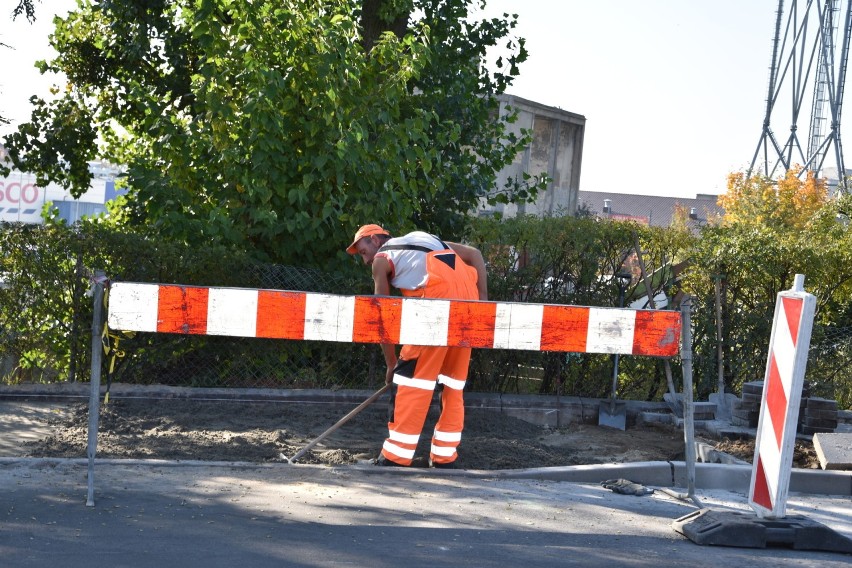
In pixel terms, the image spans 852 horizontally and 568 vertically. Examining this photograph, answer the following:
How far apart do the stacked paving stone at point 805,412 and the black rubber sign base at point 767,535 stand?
3.19 metres

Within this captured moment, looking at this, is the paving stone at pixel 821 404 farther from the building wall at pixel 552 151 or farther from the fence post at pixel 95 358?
the building wall at pixel 552 151

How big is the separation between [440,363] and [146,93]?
5336mm

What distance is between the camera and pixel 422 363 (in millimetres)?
7219

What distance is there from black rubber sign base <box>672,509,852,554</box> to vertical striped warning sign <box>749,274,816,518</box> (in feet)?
0.46

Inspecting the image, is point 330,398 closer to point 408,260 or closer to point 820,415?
point 408,260

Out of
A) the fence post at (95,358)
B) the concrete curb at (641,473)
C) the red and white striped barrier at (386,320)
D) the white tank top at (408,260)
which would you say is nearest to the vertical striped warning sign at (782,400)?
the red and white striped barrier at (386,320)

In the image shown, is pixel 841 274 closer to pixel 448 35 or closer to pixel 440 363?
pixel 448 35

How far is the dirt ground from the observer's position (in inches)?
290

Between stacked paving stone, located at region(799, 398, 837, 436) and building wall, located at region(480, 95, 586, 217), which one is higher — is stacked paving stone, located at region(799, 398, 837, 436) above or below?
below

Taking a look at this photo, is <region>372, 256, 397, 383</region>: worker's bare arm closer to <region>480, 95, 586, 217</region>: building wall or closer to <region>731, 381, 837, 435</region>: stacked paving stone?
<region>731, 381, 837, 435</region>: stacked paving stone

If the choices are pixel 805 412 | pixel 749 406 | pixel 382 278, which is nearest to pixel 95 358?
pixel 382 278

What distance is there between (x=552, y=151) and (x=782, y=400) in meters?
22.9

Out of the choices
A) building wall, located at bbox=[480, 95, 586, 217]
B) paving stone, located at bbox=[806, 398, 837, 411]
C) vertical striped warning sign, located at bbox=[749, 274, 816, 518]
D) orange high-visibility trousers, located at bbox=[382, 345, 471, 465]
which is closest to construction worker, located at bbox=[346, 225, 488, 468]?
orange high-visibility trousers, located at bbox=[382, 345, 471, 465]

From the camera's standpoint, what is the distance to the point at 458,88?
42.0 ft
